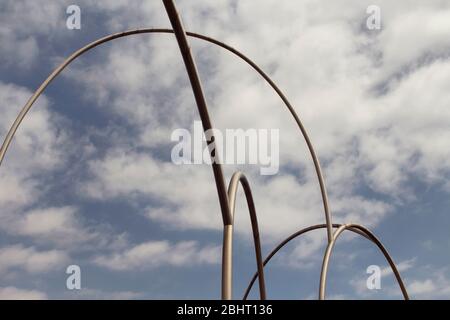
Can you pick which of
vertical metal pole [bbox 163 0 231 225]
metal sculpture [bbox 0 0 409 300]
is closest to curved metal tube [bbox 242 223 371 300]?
metal sculpture [bbox 0 0 409 300]

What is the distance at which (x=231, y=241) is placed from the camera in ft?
67.5

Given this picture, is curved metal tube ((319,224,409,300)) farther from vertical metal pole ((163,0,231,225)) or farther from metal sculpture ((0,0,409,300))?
vertical metal pole ((163,0,231,225))

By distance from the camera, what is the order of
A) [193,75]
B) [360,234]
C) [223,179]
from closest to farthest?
[193,75], [223,179], [360,234]

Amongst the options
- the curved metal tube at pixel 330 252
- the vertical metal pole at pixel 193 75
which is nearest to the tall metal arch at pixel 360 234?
the curved metal tube at pixel 330 252

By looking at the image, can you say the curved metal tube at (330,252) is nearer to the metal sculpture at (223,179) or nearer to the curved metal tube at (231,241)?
the metal sculpture at (223,179)

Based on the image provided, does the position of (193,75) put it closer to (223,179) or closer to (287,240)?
(223,179)

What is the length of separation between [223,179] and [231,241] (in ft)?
7.50

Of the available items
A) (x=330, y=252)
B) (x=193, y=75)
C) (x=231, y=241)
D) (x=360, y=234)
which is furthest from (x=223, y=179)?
(x=360, y=234)

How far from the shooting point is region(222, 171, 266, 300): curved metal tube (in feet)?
62.3

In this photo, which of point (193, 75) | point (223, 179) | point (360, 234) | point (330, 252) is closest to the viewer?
point (193, 75)
